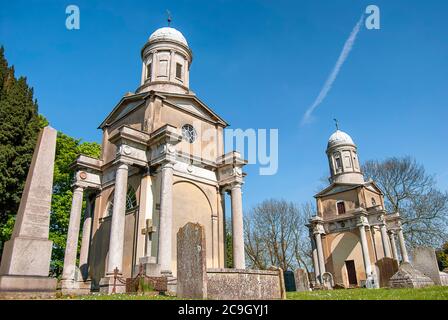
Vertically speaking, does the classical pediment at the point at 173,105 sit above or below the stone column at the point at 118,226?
above

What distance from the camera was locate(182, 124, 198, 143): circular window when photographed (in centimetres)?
1977

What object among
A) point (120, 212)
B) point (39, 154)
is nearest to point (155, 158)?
point (120, 212)

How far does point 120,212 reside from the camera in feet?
48.2

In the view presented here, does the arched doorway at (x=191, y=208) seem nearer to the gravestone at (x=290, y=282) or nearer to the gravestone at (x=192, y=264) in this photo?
the gravestone at (x=290, y=282)

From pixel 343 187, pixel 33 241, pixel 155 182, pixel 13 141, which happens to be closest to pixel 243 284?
pixel 33 241

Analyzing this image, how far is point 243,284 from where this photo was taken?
8812mm

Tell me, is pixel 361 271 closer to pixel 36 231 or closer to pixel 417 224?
pixel 417 224

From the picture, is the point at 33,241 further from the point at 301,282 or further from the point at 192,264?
the point at 301,282

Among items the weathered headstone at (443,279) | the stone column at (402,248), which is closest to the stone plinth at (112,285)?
the weathered headstone at (443,279)

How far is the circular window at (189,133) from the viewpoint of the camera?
1977 cm

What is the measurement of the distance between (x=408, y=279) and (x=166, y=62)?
2007cm

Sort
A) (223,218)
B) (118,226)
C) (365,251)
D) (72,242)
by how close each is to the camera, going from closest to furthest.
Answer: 1. (118,226)
2. (72,242)
3. (223,218)
4. (365,251)

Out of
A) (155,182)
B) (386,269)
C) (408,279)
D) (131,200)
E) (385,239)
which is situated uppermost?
(155,182)

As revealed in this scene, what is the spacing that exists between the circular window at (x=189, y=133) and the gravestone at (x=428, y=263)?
46.1ft
